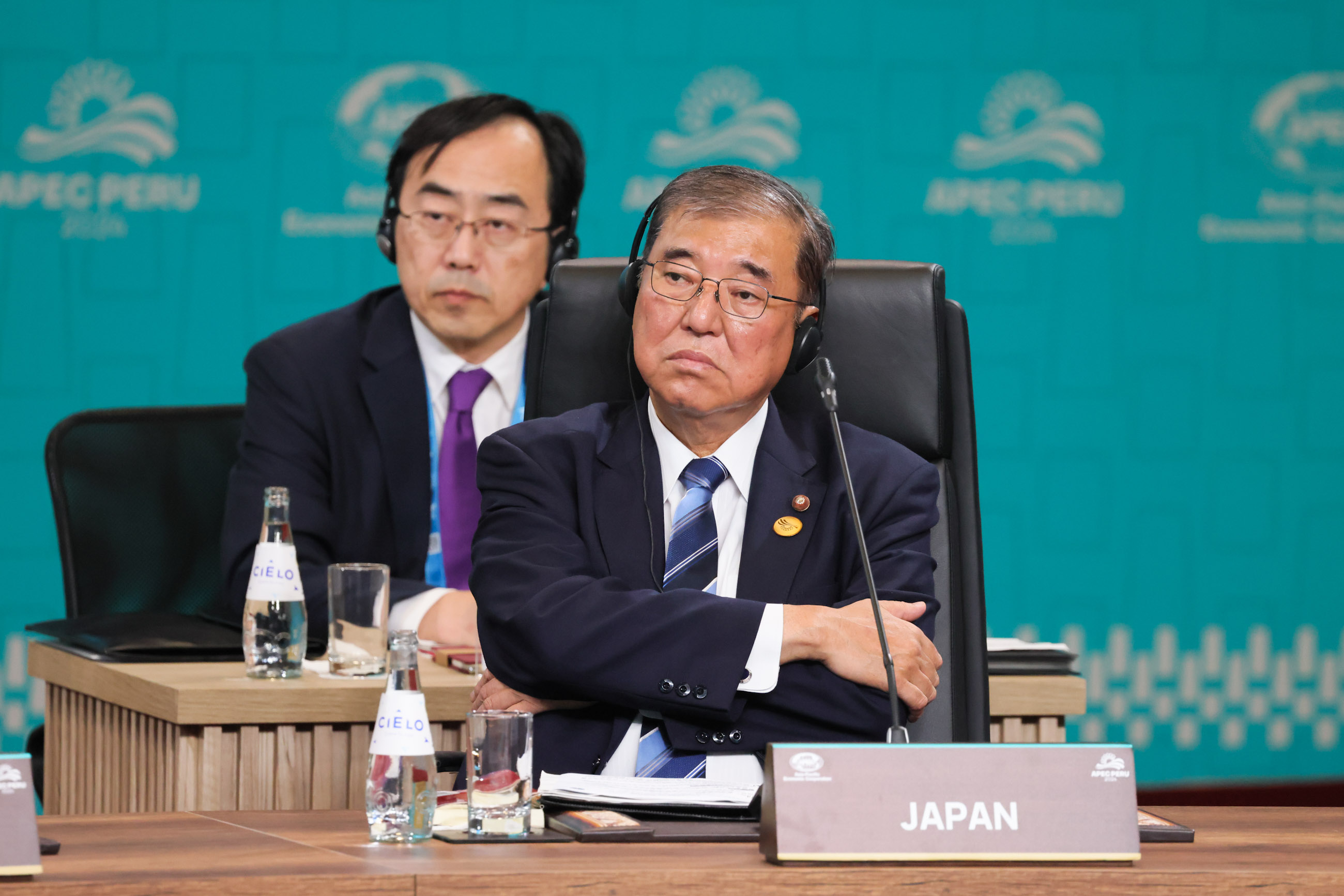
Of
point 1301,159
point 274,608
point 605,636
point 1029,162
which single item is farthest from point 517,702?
point 1301,159

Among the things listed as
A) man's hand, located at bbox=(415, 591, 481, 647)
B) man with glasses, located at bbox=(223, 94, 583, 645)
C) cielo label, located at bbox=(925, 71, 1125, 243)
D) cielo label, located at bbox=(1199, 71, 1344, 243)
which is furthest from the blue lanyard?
cielo label, located at bbox=(1199, 71, 1344, 243)

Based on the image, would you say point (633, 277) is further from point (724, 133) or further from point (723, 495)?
point (724, 133)

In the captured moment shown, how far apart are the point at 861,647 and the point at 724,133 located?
7.21ft

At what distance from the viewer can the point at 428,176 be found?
2.50 m

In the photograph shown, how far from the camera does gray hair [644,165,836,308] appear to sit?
67.1 inches

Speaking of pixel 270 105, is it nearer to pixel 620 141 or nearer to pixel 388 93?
pixel 388 93

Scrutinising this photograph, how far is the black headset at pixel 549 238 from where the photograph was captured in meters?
2.54

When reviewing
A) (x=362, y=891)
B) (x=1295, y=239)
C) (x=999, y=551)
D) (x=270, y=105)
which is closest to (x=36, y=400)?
(x=270, y=105)

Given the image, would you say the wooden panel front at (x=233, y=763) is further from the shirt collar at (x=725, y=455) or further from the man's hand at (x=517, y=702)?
the shirt collar at (x=725, y=455)

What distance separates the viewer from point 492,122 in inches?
100

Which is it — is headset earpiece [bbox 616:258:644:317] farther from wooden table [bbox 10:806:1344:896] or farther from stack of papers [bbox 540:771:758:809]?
wooden table [bbox 10:806:1344:896]

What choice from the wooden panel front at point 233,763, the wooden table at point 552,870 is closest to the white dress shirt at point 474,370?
the wooden panel front at point 233,763

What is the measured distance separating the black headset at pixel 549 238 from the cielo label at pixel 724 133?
906mm

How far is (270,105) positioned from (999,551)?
193 cm
